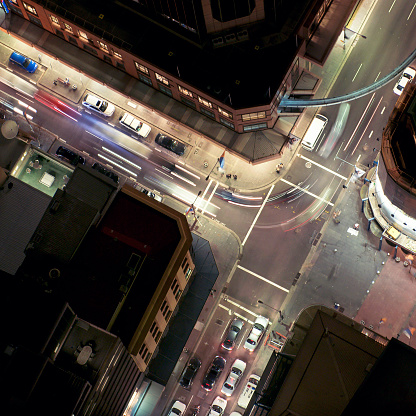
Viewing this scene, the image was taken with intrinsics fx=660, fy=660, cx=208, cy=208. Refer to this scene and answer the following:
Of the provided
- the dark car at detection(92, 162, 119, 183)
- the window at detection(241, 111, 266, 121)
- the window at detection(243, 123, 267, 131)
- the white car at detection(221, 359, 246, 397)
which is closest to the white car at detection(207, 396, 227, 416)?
the white car at detection(221, 359, 246, 397)

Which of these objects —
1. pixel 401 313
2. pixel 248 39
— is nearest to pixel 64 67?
pixel 248 39

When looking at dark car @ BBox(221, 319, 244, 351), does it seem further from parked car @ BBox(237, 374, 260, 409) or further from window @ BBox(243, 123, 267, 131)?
window @ BBox(243, 123, 267, 131)

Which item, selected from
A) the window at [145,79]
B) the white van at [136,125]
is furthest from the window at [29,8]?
the white van at [136,125]

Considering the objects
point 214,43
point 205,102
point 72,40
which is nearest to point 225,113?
point 205,102

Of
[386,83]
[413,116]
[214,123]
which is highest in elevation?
[386,83]

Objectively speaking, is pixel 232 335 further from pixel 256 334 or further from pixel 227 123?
pixel 227 123

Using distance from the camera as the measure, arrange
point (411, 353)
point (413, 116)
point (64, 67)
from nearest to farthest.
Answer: point (411, 353) → point (413, 116) → point (64, 67)

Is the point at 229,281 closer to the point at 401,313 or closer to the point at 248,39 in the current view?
the point at 401,313
